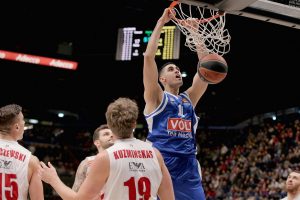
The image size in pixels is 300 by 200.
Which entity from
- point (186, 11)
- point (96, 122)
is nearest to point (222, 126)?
point (96, 122)

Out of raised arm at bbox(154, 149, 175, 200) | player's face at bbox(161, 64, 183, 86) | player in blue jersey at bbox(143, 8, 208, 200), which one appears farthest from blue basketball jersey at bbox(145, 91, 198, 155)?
raised arm at bbox(154, 149, 175, 200)

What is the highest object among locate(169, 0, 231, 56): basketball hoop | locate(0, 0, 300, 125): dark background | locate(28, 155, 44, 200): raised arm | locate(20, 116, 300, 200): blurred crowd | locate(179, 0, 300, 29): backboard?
locate(0, 0, 300, 125): dark background

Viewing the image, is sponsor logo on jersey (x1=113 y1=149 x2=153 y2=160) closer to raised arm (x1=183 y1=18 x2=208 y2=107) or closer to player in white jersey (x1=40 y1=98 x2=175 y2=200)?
player in white jersey (x1=40 y1=98 x2=175 y2=200)

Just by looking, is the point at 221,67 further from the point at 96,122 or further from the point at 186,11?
the point at 96,122

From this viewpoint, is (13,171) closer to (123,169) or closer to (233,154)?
(123,169)

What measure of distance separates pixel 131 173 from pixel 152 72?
1.69 metres

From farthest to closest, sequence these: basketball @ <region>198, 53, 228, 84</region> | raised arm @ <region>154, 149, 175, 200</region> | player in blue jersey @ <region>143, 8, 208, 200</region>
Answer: basketball @ <region>198, 53, 228, 84</region> < player in blue jersey @ <region>143, 8, 208, 200</region> < raised arm @ <region>154, 149, 175, 200</region>

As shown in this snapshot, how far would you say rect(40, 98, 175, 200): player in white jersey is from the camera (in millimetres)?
2910

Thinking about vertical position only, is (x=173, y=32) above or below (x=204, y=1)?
above

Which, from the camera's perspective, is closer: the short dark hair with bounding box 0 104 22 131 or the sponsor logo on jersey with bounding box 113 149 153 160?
the sponsor logo on jersey with bounding box 113 149 153 160

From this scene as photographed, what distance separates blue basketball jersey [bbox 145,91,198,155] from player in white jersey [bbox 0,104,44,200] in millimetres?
1441

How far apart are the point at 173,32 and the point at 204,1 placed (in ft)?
18.6

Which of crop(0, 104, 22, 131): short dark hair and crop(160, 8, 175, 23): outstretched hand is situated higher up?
crop(160, 8, 175, 23): outstretched hand

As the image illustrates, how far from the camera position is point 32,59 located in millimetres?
16141
